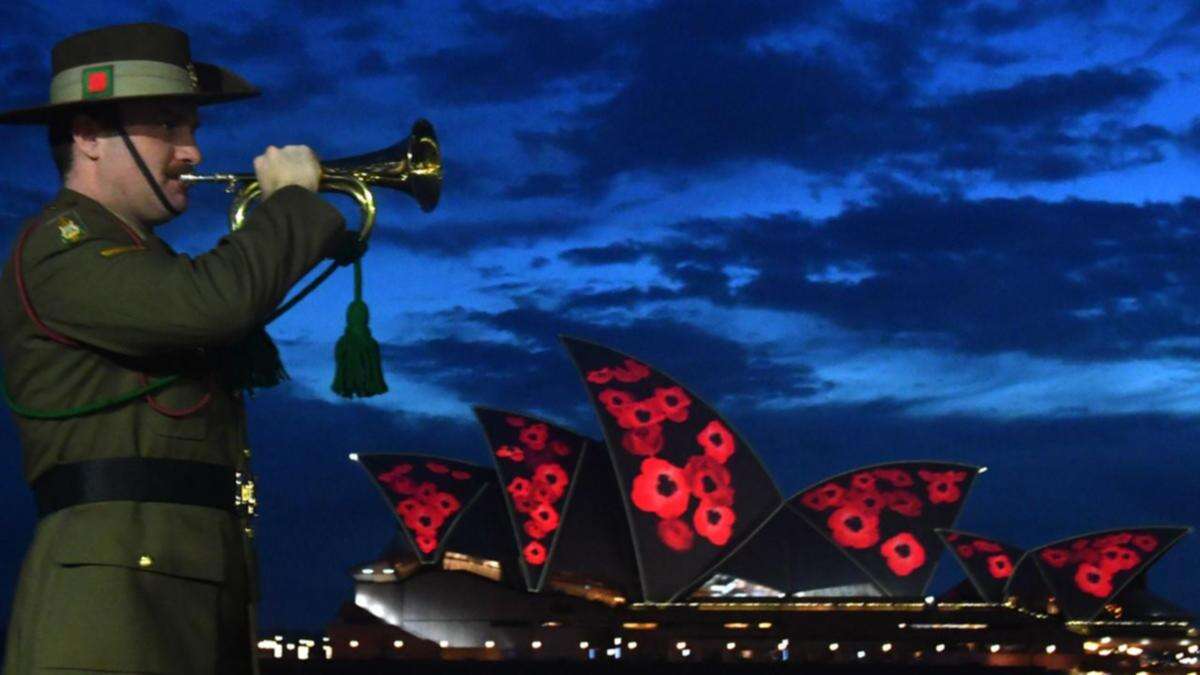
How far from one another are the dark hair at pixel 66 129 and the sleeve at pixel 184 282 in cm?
21

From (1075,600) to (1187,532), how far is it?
2.94 metres

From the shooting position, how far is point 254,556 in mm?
2736

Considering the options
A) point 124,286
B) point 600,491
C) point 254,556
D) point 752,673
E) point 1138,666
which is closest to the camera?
point 124,286

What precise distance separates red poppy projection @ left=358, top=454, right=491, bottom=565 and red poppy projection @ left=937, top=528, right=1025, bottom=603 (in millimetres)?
9233

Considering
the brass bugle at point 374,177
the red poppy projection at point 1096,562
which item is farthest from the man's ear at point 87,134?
the red poppy projection at point 1096,562

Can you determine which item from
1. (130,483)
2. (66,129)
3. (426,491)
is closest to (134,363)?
(130,483)

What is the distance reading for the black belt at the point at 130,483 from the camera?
2.54 m

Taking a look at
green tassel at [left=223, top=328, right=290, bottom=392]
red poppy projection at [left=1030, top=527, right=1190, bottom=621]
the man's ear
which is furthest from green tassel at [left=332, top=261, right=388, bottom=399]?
red poppy projection at [left=1030, top=527, right=1190, bottom=621]

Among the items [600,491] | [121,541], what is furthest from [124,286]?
[600,491]

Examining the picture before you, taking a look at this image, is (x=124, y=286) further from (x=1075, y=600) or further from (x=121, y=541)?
(x=1075, y=600)

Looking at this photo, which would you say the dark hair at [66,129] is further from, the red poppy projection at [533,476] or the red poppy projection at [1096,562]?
the red poppy projection at [1096,562]

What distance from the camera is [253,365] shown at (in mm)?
2727

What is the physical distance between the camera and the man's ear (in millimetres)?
2646

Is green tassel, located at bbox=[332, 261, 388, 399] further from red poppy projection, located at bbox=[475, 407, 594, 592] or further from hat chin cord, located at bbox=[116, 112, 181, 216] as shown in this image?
red poppy projection, located at bbox=[475, 407, 594, 592]
